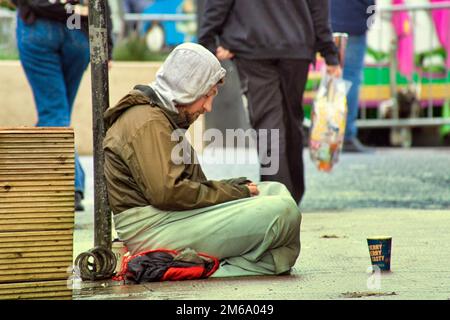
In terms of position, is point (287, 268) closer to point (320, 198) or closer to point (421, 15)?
point (320, 198)

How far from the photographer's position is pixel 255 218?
18.8ft

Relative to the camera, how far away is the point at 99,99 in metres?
5.91

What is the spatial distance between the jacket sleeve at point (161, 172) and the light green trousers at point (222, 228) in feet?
0.30

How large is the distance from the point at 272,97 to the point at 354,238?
4.50 ft

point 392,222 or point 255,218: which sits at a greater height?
point 255,218

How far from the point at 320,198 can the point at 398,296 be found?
4.74 m

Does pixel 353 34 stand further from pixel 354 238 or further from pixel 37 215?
pixel 37 215

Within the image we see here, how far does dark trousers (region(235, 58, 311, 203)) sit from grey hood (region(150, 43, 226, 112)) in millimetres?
2540

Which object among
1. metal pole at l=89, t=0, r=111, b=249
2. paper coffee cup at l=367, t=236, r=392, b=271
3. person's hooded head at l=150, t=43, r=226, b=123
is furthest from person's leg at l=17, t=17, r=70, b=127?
paper coffee cup at l=367, t=236, r=392, b=271

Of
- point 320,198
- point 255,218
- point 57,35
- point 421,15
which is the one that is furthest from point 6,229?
point 421,15

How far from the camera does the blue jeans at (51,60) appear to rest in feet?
27.7

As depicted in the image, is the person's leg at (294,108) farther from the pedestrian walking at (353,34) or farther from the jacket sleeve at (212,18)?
the pedestrian walking at (353,34)

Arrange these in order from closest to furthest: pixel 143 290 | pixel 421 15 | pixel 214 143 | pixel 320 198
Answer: pixel 143 290 → pixel 320 198 → pixel 214 143 → pixel 421 15

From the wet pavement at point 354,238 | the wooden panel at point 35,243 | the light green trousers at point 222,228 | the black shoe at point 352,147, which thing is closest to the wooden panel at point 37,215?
the wooden panel at point 35,243
